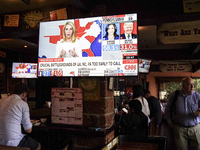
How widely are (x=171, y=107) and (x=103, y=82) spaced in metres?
2.03

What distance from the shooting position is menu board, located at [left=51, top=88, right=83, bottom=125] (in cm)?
189

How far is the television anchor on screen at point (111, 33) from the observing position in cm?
182

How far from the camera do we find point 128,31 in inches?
70.8

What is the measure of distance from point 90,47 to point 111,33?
255mm

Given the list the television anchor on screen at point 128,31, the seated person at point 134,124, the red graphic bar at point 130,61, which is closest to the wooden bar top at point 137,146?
the red graphic bar at point 130,61

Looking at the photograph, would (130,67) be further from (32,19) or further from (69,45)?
(32,19)

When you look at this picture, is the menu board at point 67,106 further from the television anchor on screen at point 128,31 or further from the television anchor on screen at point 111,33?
the television anchor on screen at point 128,31

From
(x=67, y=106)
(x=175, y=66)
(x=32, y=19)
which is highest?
(x=32, y=19)

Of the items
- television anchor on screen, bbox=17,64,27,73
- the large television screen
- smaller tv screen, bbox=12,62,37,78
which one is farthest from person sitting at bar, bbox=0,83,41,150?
television anchor on screen, bbox=17,64,27,73

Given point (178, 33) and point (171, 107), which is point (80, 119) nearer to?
point (171, 107)

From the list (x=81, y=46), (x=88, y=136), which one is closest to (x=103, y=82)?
(x=81, y=46)

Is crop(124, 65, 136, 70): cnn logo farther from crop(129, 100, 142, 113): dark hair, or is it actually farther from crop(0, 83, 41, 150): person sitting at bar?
crop(129, 100, 142, 113): dark hair

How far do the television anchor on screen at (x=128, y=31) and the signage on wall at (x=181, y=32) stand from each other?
109 inches

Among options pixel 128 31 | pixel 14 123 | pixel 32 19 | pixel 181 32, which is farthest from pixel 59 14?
pixel 181 32
